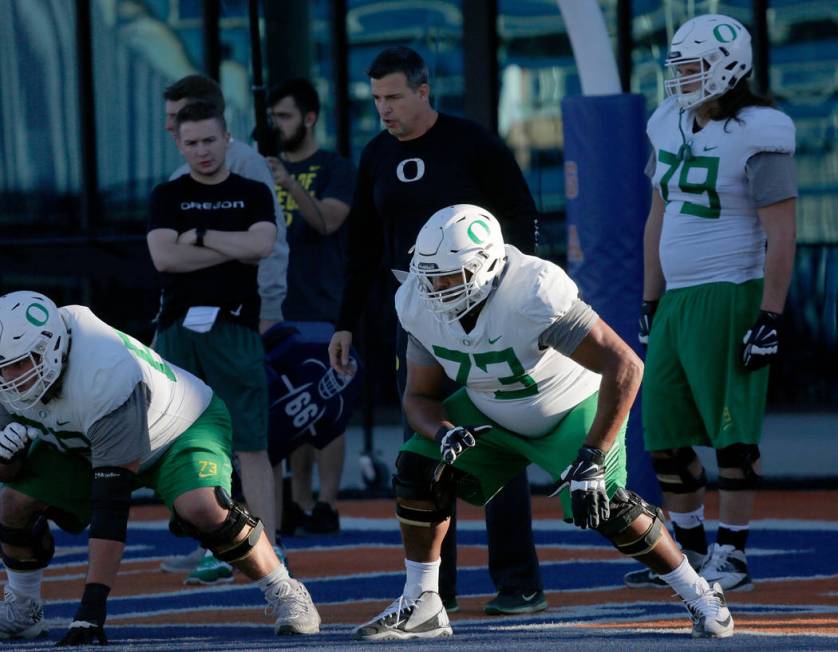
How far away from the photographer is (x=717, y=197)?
6.53m

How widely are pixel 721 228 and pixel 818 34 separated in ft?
19.2

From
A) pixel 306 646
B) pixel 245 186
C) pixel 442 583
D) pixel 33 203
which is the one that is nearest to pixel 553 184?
pixel 33 203

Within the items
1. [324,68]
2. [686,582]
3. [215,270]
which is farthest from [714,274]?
[324,68]

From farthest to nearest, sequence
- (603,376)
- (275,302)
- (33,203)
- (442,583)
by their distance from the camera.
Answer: (33,203) < (275,302) < (442,583) < (603,376)

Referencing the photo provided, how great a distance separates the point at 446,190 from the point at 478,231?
0.95 m

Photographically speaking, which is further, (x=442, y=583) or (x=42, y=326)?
(x=442, y=583)

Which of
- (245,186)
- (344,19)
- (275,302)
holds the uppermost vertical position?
(344,19)

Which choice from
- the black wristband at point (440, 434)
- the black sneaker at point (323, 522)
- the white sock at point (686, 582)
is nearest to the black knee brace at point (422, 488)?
the black wristband at point (440, 434)

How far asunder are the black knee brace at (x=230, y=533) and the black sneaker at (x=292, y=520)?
2.50 meters

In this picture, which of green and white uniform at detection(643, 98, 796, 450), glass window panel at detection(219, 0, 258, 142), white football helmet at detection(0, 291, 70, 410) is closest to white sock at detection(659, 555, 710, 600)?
green and white uniform at detection(643, 98, 796, 450)

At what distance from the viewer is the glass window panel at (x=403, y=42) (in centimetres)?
1237

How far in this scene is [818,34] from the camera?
A: 12.0 m

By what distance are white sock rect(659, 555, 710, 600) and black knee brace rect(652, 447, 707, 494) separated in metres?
1.12

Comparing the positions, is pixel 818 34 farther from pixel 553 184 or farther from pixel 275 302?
pixel 275 302
